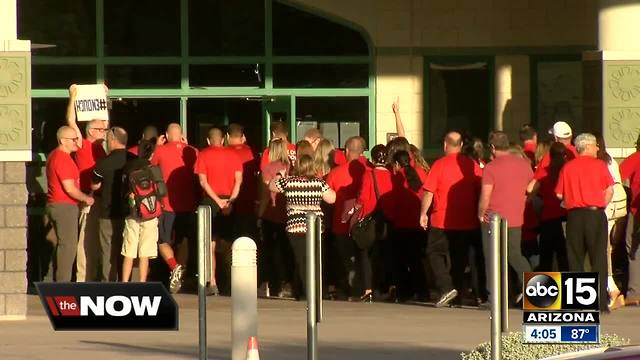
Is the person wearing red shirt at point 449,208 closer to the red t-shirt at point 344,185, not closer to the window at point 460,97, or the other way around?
the red t-shirt at point 344,185

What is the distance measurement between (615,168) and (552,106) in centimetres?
555

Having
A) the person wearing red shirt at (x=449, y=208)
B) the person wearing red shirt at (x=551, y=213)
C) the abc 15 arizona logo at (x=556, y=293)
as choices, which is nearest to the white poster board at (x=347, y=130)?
the person wearing red shirt at (x=449, y=208)

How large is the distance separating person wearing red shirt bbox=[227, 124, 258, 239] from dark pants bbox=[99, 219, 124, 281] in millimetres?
1362

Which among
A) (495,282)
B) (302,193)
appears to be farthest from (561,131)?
(495,282)

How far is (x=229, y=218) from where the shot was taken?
19.5m

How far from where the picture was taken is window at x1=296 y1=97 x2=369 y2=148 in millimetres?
22812

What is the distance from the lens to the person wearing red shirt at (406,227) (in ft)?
60.2

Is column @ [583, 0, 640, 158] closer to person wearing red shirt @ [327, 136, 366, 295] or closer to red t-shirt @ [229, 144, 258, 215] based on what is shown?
person wearing red shirt @ [327, 136, 366, 295]

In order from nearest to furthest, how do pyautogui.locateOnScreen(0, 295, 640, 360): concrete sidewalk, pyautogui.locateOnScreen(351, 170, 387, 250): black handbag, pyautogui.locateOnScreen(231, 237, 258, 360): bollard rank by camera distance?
Result: pyautogui.locateOnScreen(231, 237, 258, 360): bollard < pyautogui.locateOnScreen(0, 295, 640, 360): concrete sidewalk < pyautogui.locateOnScreen(351, 170, 387, 250): black handbag

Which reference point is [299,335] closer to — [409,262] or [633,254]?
[409,262]

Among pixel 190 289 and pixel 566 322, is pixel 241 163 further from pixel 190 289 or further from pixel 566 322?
pixel 566 322

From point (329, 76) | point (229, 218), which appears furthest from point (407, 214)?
point (329, 76)

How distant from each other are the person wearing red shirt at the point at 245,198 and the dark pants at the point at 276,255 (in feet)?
0.85

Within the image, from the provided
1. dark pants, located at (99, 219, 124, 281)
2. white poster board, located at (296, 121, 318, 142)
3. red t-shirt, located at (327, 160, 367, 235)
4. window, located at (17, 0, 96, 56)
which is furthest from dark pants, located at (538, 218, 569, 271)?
window, located at (17, 0, 96, 56)
